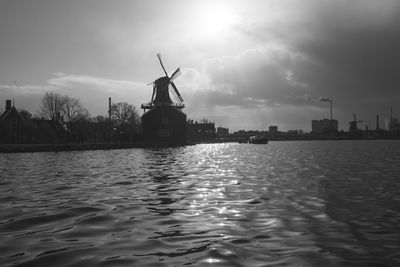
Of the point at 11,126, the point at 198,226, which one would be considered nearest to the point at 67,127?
the point at 11,126

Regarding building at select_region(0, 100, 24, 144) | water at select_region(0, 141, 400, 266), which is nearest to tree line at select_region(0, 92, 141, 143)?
building at select_region(0, 100, 24, 144)

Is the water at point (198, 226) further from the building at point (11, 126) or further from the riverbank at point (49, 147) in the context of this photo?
the building at point (11, 126)

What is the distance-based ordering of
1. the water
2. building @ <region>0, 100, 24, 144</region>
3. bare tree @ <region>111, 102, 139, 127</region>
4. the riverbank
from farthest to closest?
bare tree @ <region>111, 102, 139, 127</region> < building @ <region>0, 100, 24, 144</region> < the riverbank < the water

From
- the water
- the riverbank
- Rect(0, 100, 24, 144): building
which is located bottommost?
the water

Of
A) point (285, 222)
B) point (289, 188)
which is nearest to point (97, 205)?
point (285, 222)

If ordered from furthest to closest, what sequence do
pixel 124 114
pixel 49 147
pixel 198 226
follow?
1. pixel 124 114
2. pixel 49 147
3. pixel 198 226

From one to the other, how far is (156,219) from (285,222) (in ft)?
10.5

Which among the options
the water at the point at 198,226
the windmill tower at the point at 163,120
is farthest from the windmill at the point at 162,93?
the water at the point at 198,226

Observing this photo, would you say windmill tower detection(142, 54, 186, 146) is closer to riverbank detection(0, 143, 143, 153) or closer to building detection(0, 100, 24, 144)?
riverbank detection(0, 143, 143, 153)

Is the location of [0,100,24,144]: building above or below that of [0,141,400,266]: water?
above

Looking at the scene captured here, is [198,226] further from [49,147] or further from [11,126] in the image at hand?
[11,126]

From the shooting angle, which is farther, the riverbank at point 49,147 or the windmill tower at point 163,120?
the windmill tower at point 163,120

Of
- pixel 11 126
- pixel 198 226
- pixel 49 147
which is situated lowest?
pixel 198 226

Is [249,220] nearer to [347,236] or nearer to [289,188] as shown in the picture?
[347,236]
